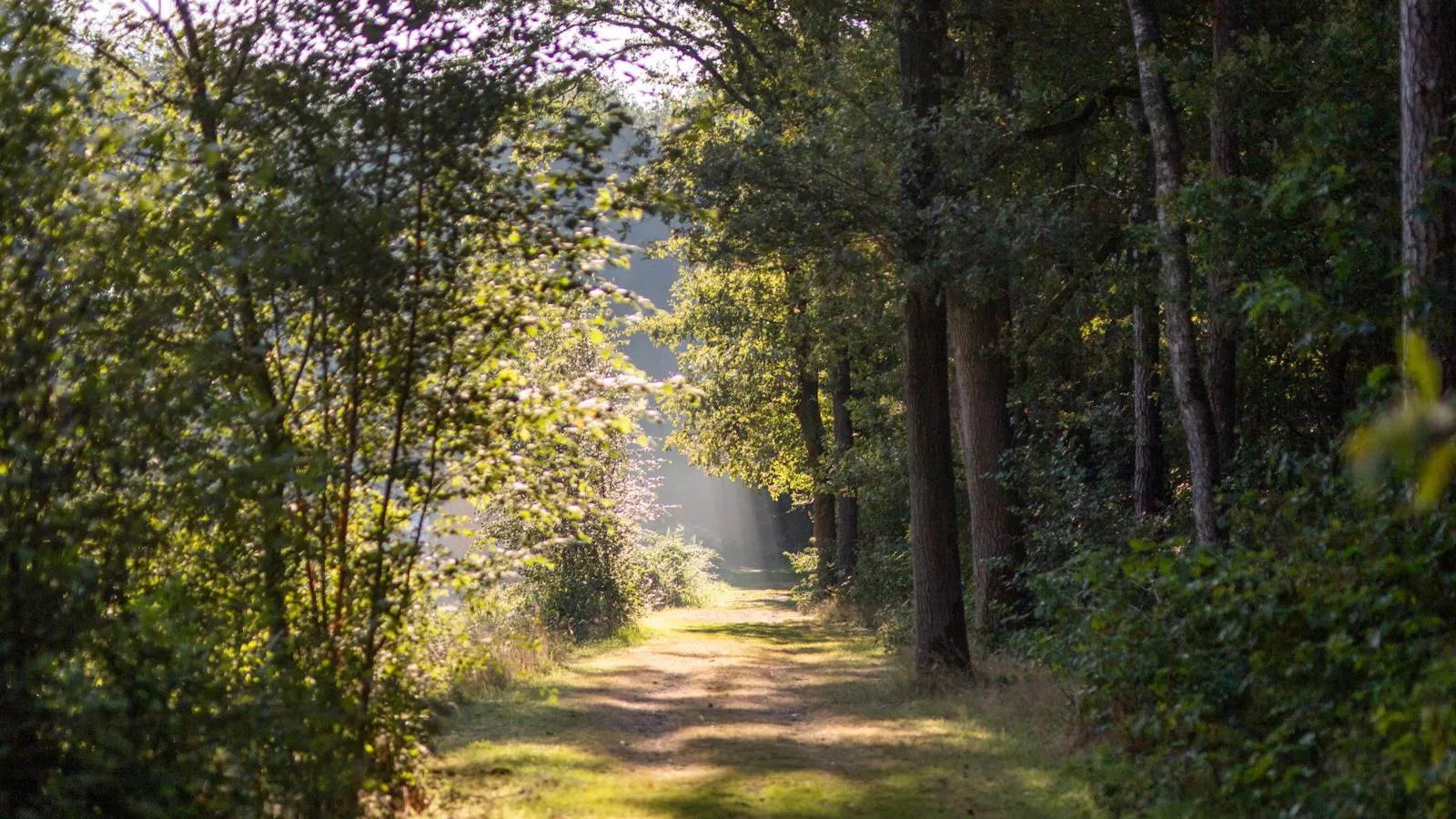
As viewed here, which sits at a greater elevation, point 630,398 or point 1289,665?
point 630,398

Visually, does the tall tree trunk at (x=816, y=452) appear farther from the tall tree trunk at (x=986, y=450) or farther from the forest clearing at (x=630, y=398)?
the forest clearing at (x=630, y=398)

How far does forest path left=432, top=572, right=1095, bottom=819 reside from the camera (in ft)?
30.1

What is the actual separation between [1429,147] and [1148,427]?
710 cm

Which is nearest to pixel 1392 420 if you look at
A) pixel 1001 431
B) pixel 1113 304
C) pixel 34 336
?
pixel 34 336

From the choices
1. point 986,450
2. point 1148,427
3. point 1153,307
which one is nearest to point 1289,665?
point 1148,427

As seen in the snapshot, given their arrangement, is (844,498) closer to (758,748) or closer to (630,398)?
(758,748)

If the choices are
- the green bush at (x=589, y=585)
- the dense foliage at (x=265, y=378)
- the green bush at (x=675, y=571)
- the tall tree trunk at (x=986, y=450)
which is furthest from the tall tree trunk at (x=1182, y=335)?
the green bush at (x=675, y=571)

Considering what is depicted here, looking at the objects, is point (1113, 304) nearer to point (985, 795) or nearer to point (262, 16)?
point (985, 795)

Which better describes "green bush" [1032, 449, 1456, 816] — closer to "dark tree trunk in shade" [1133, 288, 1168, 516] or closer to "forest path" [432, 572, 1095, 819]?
"forest path" [432, 572, 1095, 819]

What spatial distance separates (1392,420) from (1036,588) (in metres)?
10.0

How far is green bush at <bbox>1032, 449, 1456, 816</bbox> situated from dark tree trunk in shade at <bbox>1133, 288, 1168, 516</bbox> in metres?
5.64

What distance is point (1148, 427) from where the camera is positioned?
15.8 metres

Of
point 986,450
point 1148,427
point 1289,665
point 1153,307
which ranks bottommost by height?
point 1289,665

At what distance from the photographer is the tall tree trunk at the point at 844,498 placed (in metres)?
28.6
